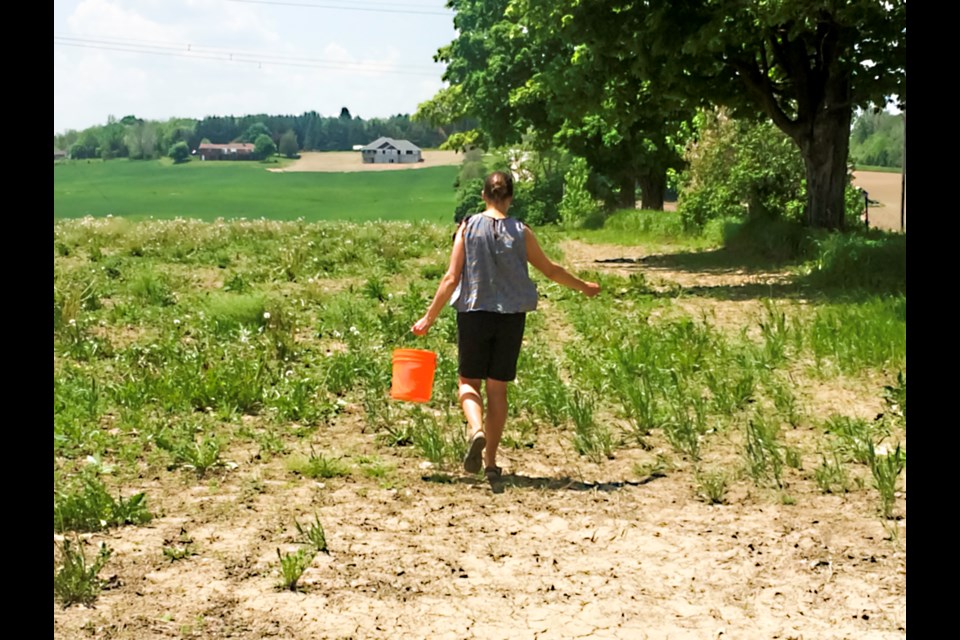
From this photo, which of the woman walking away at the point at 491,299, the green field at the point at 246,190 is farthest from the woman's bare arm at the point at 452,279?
the green field at the point at 246,190

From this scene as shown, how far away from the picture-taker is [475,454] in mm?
7473

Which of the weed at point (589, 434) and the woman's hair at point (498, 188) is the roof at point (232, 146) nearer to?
the weed at point (589, 434)

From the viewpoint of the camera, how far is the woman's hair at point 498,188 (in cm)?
751

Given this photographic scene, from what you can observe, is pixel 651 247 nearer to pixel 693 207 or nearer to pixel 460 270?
pixel 693 207

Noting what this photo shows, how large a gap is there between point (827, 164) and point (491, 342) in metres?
18.3

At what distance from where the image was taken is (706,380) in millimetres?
10328

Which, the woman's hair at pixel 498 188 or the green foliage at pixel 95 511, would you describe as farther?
the woman's hair at pixel 498 188

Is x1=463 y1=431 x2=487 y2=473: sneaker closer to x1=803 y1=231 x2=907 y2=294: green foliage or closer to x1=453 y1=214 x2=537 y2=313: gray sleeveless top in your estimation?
x1=453 y1=214 x2=537 y2=313: gray sleeveless top

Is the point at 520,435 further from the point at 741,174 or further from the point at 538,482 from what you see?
the point at 741,174

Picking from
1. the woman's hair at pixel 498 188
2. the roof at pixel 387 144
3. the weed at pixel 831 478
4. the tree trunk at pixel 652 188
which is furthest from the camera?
the roof at pixel 387 144

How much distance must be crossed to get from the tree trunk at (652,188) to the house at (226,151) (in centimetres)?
6488

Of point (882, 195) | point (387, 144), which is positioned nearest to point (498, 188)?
point (882, 195)
